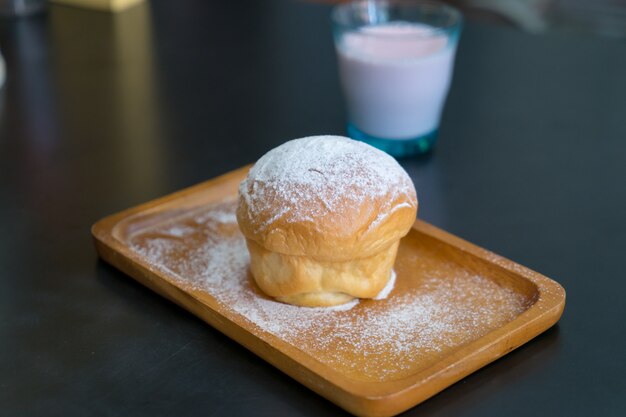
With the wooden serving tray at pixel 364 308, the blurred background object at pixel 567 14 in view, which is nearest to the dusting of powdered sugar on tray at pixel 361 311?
the wooden serving tray at pixel 364 308

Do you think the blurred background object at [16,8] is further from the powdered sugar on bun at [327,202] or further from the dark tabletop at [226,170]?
the powdered sugar on bun at [327,202]

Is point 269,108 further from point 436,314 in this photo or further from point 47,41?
point 436,314

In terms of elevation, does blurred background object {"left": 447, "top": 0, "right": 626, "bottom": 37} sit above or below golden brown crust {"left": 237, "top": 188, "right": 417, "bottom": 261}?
below

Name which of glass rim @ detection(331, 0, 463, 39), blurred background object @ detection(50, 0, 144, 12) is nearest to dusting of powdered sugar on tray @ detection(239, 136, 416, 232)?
glass rim @ detection(331, 0, 463, 39)

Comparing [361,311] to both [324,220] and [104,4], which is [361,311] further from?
[104,4]

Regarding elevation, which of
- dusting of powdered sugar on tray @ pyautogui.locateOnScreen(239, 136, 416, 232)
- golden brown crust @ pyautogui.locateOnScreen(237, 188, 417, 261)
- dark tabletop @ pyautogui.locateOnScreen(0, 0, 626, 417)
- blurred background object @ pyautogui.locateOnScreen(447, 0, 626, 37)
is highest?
dusting of powdered sugar on tray @ pyautogui.locateOnScreen(239, 136, 416, 232)

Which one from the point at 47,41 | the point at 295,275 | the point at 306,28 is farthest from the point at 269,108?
the point at 295,275

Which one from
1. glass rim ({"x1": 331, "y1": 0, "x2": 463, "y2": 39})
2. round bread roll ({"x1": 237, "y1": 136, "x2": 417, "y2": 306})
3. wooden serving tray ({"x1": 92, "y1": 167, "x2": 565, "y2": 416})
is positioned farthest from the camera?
glass rim ({"x1": 331, "y1": 0, "x2": 463, "y2": 39})

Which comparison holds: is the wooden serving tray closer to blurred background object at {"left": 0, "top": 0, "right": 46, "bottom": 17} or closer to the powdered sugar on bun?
the powdered sugar on bun
